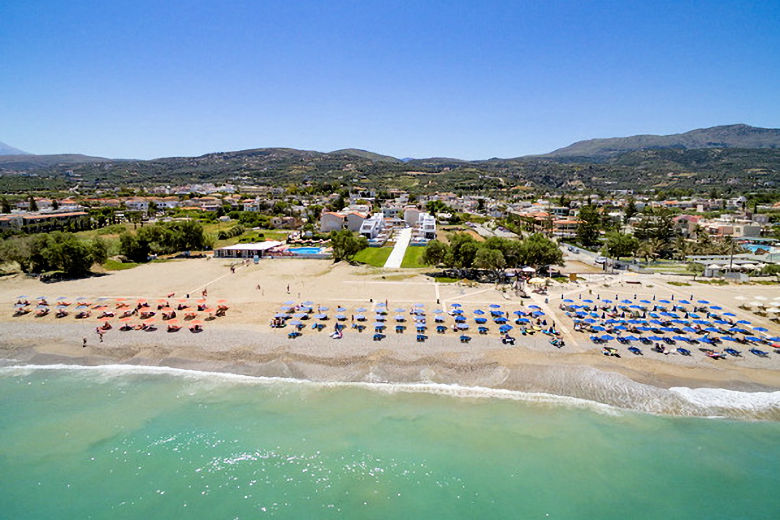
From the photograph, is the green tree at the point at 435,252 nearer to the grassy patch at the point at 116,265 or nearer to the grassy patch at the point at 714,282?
the grassy patch at the point at 714,282

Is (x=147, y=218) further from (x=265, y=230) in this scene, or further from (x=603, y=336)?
(x=603, y=336)

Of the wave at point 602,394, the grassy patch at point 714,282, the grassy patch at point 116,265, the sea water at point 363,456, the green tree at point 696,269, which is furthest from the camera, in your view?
the grassy patch at point 116,265

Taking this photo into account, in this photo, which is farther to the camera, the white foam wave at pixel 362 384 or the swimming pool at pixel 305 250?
the swimming pool at pixel 305 250

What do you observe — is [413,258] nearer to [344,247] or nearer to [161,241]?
[344,247]

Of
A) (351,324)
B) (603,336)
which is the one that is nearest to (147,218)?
(351,324)

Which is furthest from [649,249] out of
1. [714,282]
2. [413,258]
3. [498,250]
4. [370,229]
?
[370,229]

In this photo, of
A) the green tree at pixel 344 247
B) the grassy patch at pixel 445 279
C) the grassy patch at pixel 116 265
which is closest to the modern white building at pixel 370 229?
the green tree at pixel 344 247

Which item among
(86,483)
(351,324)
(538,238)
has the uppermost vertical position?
(538,238)
